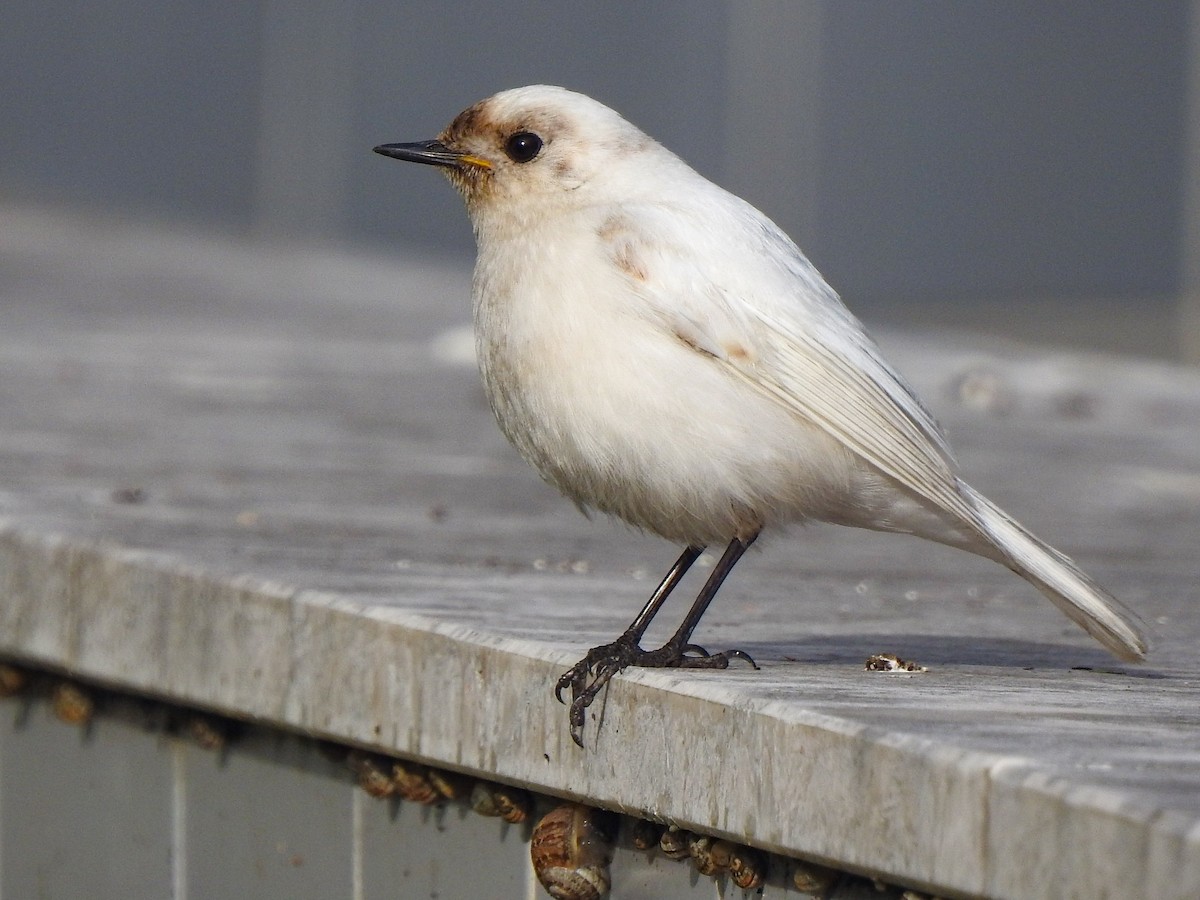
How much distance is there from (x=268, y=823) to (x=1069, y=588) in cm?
168

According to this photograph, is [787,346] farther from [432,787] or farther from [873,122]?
[873,122]

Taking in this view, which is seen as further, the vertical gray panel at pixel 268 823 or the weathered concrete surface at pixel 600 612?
the vertical gray panel at pixel 268 823

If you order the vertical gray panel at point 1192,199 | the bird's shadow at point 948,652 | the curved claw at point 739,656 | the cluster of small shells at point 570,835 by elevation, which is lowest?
the cluster of small shells at point 570,835

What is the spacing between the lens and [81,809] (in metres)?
4.75

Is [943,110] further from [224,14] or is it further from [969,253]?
[224,14]

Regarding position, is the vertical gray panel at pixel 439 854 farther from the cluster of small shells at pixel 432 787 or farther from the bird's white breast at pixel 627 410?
the bird's white breast at pixel 627 410

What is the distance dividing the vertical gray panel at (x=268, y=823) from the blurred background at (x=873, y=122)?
35.8ft

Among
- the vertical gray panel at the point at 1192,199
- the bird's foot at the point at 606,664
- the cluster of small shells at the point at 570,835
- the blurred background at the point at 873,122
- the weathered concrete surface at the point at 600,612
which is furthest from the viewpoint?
the blurred background at the point at 873,122

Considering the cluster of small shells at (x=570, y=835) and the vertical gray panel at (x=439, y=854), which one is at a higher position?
the cluster of small shells at (x=570, y=835)

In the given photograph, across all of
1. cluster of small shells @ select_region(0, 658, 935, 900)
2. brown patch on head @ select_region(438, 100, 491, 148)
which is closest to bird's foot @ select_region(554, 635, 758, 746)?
cluster of small shells @ select_region(0, 658, 935, 900)

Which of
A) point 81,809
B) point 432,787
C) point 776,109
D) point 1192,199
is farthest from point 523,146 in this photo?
point 1192,199

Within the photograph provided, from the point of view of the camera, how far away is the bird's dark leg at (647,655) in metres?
3.54

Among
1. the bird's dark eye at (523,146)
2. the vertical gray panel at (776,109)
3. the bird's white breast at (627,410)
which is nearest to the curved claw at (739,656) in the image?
the bird's white breast at (627,410)

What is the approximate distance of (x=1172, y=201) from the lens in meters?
15.4
